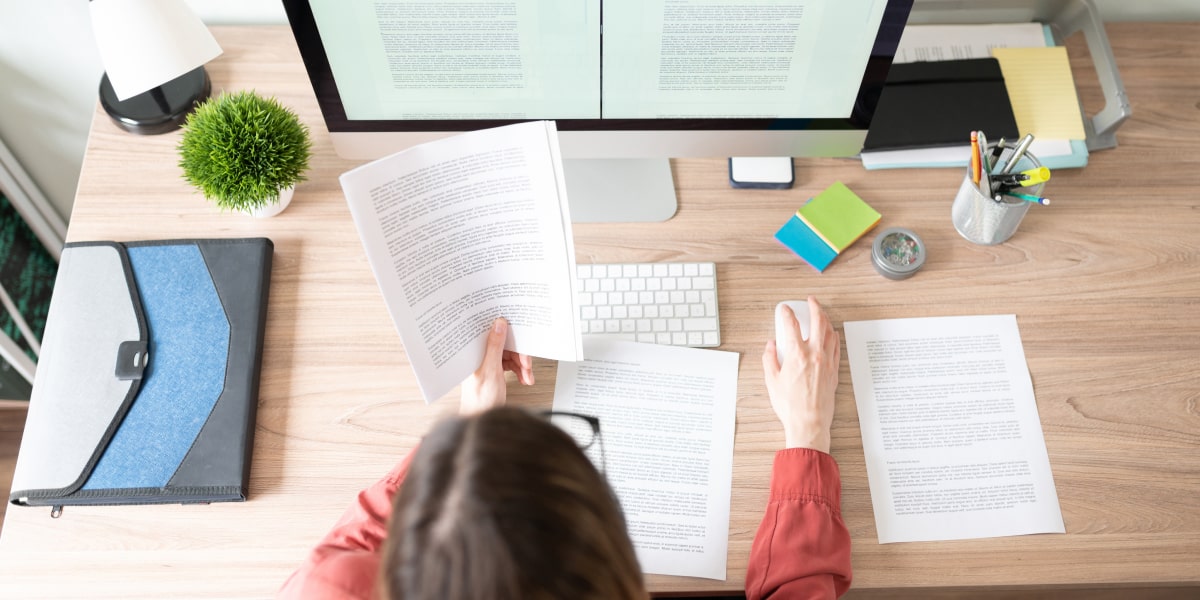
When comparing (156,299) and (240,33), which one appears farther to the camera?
(240,33)

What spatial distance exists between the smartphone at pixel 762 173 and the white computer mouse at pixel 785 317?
6.6 inches

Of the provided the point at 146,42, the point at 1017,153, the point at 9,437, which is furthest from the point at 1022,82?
the point at 9,437

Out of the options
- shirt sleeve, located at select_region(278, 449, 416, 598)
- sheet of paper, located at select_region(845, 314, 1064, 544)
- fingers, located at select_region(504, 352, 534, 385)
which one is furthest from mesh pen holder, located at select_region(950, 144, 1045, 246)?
shirt sleeve, located at select_region(278, 449, 416, 598)

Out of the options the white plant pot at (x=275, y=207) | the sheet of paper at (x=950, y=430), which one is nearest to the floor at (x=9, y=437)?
the white plant pot at (x=275, y=207)

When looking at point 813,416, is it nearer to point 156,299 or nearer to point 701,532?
point 701,532

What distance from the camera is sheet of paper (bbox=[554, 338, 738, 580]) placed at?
2.78 ft

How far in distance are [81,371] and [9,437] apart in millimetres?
940

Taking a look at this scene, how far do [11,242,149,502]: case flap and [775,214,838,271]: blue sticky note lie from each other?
0.77 m

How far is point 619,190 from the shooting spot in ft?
3.44

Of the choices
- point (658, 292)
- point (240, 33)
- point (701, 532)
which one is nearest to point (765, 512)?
point (701, 532)

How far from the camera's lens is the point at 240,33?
1.17 meters

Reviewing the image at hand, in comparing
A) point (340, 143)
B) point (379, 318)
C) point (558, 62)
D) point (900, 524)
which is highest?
point (558, 62)

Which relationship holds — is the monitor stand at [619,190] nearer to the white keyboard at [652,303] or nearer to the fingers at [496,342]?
the white keyboard at [652,303]

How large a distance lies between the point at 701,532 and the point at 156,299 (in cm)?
68
